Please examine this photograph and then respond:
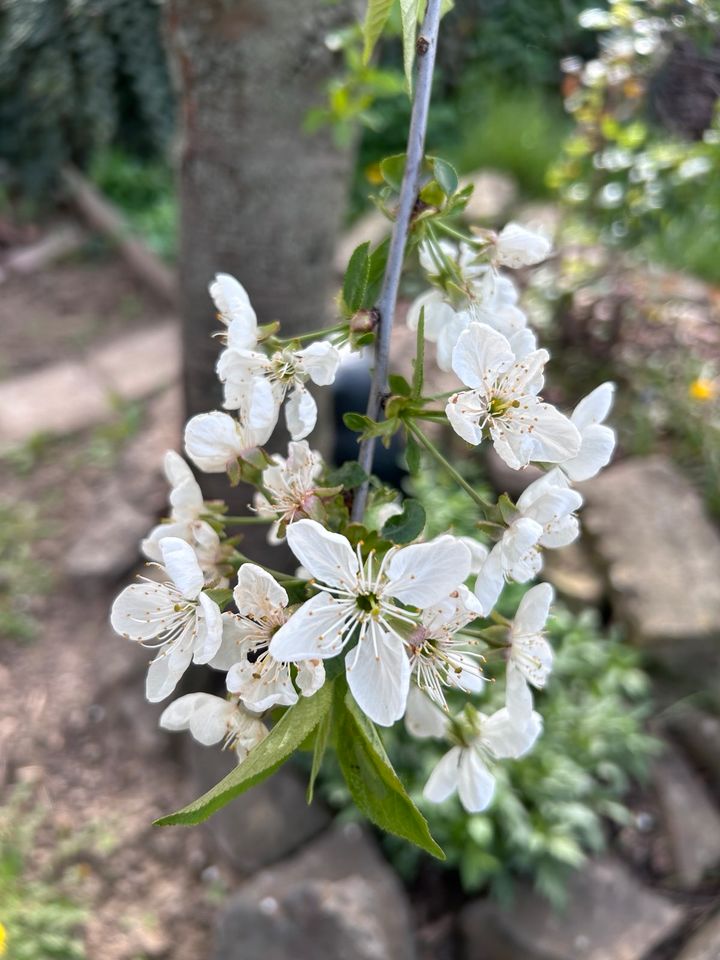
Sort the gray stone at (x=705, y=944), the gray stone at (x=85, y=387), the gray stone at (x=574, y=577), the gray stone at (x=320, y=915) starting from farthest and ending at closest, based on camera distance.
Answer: the gray stone at (x=85, y=387) → the gray stone at (x=574, y=577) → the gray stone at (x=320, y=915) → the gray stone at (x=705, y=944)

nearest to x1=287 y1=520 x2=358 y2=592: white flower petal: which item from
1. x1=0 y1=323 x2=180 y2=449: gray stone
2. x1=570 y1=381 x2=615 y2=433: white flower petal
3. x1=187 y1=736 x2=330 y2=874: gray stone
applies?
x1=570 y1=381 x2=615 y2=433: white flower petal

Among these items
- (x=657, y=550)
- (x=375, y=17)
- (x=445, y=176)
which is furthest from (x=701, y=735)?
(x=375, y=17)

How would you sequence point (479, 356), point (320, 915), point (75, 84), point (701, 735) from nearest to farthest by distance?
1. point (479, 356)
2. point (320, 915)
3. point (701, 735)
4. point (75, 84)

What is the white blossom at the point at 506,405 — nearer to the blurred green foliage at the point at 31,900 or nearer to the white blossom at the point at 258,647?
the white blossom at the point at 258,647

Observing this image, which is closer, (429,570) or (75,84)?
(429,570)

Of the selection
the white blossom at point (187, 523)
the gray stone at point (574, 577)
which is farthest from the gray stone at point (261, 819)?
the white blossom at point (187, 523)

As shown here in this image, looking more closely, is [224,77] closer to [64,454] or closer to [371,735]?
[371,735]

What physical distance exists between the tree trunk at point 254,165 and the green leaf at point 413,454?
3.84ft

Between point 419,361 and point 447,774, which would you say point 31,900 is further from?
point 419,361

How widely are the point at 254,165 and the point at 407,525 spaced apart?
1.25 meters

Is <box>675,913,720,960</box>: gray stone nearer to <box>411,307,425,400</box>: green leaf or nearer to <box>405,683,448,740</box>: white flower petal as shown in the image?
<box>405,683,448,740</box>: white flower petal

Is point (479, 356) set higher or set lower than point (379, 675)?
higher

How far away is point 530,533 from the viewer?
73 centimetres

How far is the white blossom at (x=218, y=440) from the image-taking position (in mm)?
792
